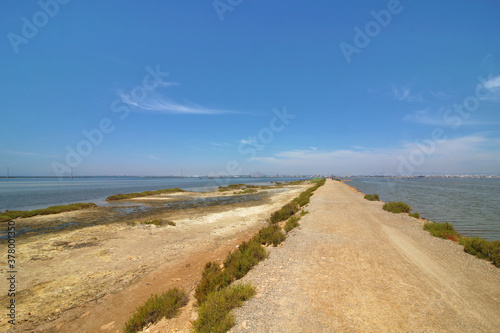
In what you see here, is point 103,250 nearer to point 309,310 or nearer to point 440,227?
point 309,310

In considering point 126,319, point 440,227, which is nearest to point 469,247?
point 440,227

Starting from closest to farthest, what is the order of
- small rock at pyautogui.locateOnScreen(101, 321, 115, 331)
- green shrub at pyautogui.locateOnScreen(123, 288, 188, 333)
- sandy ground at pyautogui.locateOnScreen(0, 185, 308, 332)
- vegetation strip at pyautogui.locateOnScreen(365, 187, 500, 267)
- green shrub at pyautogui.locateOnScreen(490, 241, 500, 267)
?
green shrub at pyautogui.locateOnScreen(123, 288, 188, 333) → small rock at pyautogui.locateOnScreen(101, 321, 115, 331) → sandy ground at pyautogui.locateOnScreen(0, 185, 308, 332) → green shrub at pyautogui.locateOnScreen(490, 241, 500, 267) → vegetation strip at pyautogui.locateOnScreen(365, 187, 500, 267)

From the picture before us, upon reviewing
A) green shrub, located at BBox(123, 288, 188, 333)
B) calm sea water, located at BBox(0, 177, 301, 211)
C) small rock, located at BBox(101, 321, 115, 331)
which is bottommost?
small rock, located at BBox(101, 321, 115, 331)

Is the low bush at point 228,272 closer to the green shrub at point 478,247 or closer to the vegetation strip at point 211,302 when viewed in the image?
the vegetation strip at point 211,302

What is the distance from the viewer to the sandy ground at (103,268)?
243 inches

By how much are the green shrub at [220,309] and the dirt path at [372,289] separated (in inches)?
9.3

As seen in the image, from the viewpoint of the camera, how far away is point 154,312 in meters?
5.40

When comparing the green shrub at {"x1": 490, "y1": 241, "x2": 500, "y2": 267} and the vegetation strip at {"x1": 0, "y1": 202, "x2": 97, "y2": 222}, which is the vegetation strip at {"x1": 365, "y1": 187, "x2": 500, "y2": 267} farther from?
the vegetation strip at {"x1": 0, "y1": 202, "x2": 97, "y2": 222}

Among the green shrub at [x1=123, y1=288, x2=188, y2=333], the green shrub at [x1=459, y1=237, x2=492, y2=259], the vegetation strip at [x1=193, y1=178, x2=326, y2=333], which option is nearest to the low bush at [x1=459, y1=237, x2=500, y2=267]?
the green shrub at [x1=459, y1=237, x2=492, y2=259]

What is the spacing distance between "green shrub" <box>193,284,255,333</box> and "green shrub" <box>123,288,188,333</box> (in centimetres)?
111

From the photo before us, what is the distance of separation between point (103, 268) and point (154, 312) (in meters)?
5.50

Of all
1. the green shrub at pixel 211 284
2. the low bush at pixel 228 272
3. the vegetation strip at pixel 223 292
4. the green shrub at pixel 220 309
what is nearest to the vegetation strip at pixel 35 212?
the low bush at pixel 228 272

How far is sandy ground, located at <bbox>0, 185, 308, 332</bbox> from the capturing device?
616 cm

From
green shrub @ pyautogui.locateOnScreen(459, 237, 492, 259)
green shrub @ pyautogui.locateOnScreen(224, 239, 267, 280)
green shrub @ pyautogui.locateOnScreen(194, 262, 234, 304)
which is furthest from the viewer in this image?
green shrub @ pyautogui.locateOnScreen(459, 237, 492, 259)
